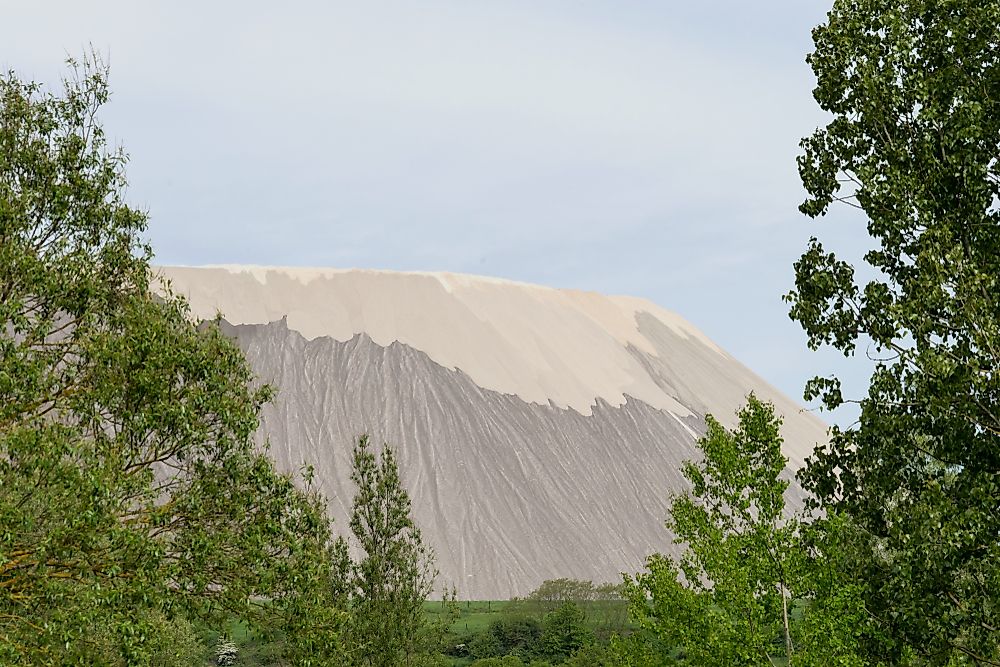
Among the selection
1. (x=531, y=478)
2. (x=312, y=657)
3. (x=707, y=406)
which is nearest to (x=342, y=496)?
(x=531, y=478)

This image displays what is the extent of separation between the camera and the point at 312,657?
17.9m

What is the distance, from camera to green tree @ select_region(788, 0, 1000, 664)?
50.1 feet

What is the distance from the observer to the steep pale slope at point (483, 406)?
129 metres

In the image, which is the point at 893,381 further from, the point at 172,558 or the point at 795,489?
the point at 795,489

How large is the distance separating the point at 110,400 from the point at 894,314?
12752mm

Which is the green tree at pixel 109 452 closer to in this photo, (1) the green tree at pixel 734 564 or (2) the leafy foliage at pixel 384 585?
(1) the green tree at pixel 734 564

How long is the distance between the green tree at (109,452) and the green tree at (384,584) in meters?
15.2

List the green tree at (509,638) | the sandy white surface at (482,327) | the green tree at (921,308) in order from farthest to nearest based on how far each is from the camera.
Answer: the sandy white surface at (482,327) → the green tree at (509,638) → the green tree at (921,308)

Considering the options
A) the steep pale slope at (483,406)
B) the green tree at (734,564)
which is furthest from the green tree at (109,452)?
the steep pale slope at (483,406)

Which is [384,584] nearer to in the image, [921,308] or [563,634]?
[921,308]

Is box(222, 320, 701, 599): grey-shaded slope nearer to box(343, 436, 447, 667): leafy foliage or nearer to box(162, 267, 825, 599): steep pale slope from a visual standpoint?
box(162, 267, 825, 599): steep pale slope

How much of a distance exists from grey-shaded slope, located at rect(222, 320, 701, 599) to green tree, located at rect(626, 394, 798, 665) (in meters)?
99.5

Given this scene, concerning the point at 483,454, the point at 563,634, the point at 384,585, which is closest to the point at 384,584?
the point at 384,585

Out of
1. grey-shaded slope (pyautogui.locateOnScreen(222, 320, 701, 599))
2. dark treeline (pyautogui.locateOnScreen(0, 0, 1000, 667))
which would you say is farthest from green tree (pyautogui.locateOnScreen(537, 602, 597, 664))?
dark treeline (pyautogui.locateOnScreen(0, 0, 1000, 667))
